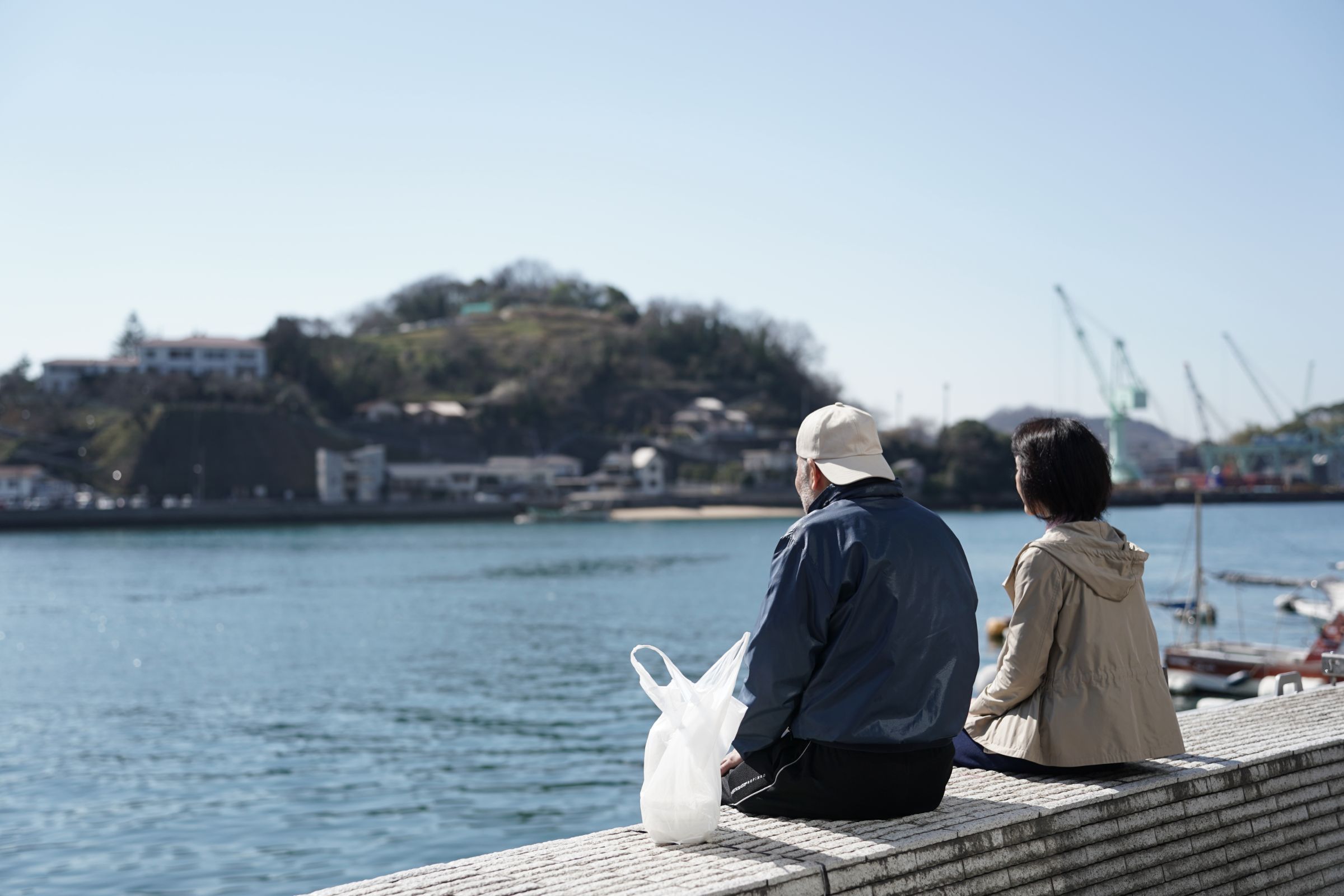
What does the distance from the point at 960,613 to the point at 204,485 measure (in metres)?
84.8

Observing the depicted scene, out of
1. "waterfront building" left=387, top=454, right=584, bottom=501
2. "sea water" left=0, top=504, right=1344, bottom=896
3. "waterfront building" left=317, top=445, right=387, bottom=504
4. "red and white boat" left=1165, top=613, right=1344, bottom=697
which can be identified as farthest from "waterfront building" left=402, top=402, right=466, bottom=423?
"red and white boat" left=1165, top=613, right=1344, bottom=697

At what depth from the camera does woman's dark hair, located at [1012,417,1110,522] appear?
3.21 m

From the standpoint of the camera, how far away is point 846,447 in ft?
9.23

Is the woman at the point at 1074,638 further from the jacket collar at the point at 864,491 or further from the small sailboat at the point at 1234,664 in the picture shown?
the small sailboat at the point at 1234,664

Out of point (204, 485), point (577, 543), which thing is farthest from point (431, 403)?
point (577, 543)

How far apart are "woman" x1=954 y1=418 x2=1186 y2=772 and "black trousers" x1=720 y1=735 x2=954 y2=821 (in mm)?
490

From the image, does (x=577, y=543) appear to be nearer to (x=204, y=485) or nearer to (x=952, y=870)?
(x=204, y=485)

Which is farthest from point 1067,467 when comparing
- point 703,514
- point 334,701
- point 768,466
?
point 768,466

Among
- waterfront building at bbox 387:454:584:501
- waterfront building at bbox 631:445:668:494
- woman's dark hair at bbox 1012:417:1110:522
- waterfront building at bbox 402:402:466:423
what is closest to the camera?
woman's dark hair at bbox 1012:417:1110:522

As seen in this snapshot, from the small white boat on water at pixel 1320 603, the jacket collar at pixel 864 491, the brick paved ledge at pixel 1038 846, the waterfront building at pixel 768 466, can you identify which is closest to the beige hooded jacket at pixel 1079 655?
the brick paved ledge at pixel 1038 846

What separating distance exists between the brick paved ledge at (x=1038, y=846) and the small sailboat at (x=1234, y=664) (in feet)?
41.2

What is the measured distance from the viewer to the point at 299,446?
86062mm

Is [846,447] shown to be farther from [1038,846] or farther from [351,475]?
[351,475]

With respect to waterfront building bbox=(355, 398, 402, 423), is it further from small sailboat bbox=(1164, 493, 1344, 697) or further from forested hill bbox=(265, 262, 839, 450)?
small sailboat bbox=(1164, 493, 1344, 697)
